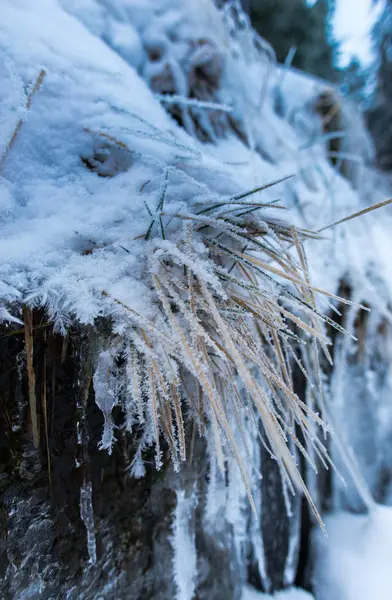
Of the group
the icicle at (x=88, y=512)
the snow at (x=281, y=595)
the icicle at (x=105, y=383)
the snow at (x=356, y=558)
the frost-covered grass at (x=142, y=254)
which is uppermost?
the frost-covered grass at (x=142, y=254)

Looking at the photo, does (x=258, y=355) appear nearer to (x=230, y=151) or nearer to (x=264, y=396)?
(x=264, y=396)

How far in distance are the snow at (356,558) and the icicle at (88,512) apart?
0.81 meters

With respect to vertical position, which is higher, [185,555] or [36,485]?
[36,485]

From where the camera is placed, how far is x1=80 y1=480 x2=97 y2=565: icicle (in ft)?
2.38

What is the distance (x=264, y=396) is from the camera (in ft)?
1.99

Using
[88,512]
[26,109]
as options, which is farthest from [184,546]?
[26,109]

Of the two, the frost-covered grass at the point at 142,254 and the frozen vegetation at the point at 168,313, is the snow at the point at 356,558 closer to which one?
the frozen vegetation at the point at 168,313

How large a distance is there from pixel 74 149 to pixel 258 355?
541mm

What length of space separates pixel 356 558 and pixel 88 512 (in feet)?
2.89

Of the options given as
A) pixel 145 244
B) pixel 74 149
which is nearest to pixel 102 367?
pixel 145 244

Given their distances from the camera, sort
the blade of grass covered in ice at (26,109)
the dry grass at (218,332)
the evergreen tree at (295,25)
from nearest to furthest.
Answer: the dry grass at (218,332), the blade of grass covered in ice at (26,109), the evergreen tree at (295,25)

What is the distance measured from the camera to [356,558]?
1194mm

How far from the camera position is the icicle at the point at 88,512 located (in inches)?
28.5

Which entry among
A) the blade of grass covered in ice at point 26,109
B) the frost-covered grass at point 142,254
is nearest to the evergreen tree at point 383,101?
the frost-covered grass at point 142,254
